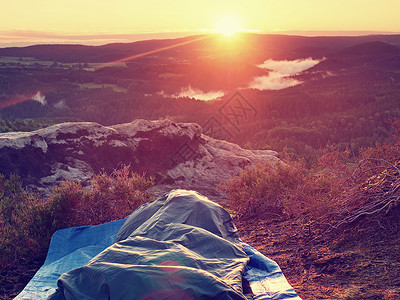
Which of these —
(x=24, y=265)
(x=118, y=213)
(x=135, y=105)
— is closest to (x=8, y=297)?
(x=24, y=265)

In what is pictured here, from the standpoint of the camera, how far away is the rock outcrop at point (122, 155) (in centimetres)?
1136

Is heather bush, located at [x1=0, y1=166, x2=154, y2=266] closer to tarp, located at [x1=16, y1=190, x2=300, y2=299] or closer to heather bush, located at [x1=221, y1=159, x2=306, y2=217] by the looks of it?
tarp, located at [x1=16, y1=190, x2=300, y2=299]

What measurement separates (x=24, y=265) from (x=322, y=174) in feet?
18.8

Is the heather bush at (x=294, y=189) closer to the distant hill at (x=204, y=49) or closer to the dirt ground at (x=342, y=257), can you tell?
the dirt ground at (x=342, y=257)

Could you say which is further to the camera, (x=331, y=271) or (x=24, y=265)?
(x=24, y=265)

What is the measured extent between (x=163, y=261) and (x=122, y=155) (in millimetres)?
10182

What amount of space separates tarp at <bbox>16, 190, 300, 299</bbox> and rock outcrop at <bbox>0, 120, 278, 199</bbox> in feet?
19.1

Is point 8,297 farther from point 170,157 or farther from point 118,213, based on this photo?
point 170,157

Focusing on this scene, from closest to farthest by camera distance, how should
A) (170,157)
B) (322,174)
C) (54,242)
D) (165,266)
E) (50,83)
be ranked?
(165,266), (54,242), (322,174), (170,157), (50,83)

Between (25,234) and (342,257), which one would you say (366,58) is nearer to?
(342,257)

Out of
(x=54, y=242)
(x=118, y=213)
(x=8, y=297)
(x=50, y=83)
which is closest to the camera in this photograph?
(x=8, y=297)

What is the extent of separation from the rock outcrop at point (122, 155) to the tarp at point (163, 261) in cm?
582

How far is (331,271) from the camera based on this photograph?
175 inches

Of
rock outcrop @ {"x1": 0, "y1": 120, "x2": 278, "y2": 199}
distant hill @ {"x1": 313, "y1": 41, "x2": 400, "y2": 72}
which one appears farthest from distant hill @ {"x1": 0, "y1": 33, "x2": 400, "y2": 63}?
rock outcrop @ {"x1": 0, "y1": 120, "x2": 278, "y2": 199}
